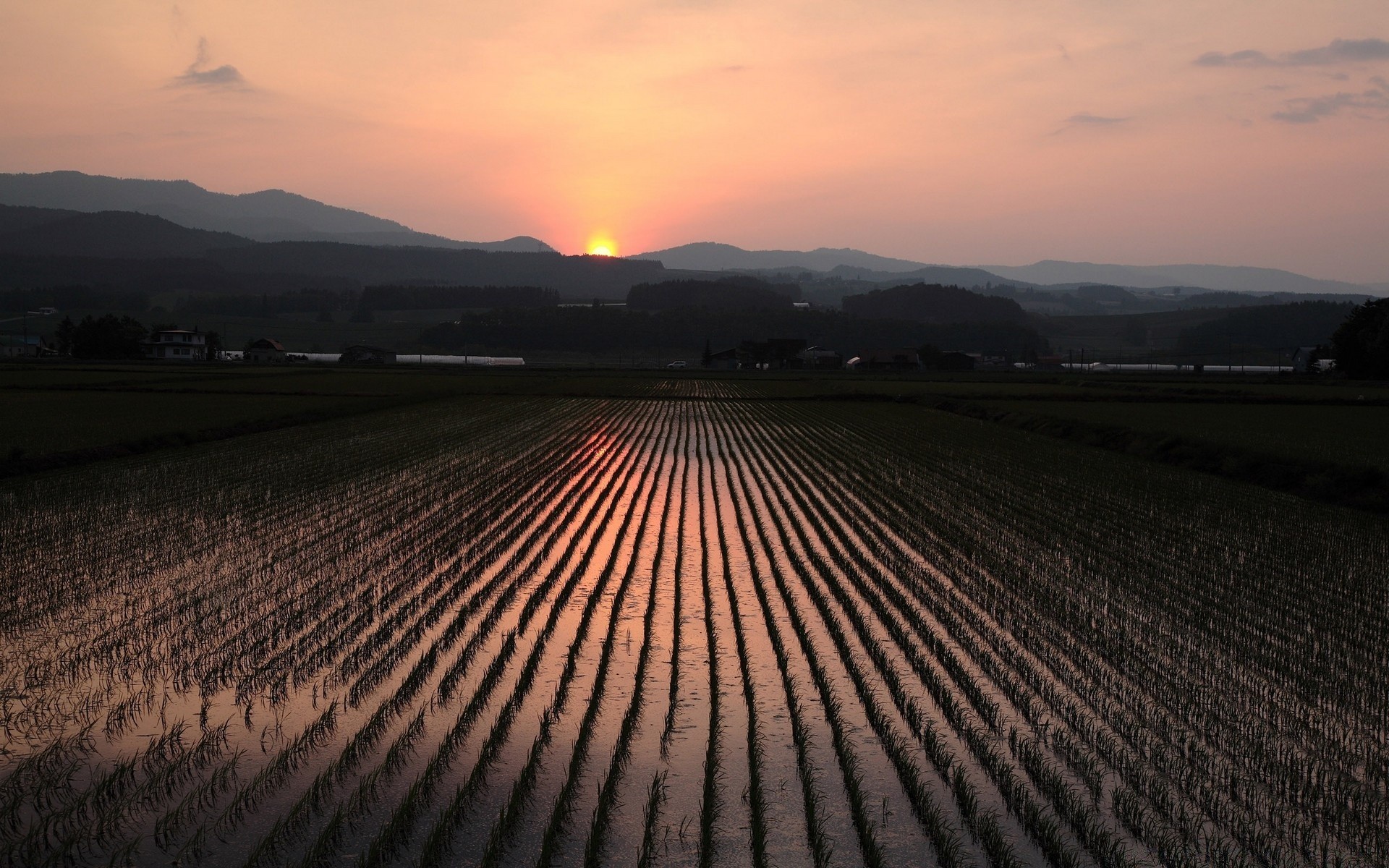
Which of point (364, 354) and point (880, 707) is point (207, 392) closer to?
point (880, 707)

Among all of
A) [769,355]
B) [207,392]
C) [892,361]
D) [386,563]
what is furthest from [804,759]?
[769,355]

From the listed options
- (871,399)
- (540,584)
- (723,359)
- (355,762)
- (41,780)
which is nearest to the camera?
(41,780)

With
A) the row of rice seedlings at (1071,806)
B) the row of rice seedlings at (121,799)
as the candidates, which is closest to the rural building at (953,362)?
the row of rice seedlings at (1071,806)

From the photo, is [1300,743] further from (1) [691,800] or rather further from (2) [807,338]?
(2) [807,338]

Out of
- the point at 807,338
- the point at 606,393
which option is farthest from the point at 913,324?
the point at 606,393

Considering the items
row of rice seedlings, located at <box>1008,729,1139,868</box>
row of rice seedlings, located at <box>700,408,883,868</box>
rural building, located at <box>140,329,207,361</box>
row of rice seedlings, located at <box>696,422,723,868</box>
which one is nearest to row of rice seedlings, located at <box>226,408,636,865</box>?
row of rice seedlings, located at <box>696,422,723,868</box>

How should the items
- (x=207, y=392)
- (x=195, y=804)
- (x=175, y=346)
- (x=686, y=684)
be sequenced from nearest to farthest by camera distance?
1. (x=195, y=804)
2. (x=686, y=684)
3. (x=207, y=392)
4. (x=175, y=346)
